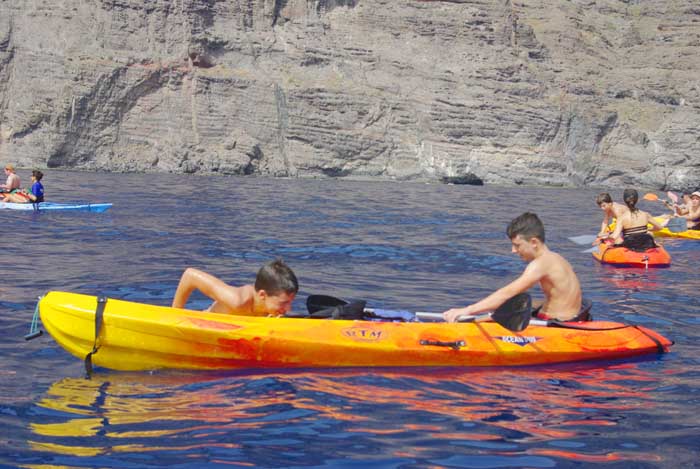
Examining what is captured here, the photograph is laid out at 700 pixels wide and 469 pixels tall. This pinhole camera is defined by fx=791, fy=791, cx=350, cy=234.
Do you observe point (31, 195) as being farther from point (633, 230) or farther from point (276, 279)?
point (276, 279)

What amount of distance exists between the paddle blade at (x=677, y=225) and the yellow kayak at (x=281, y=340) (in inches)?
508

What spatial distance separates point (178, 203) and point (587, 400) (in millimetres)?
20802

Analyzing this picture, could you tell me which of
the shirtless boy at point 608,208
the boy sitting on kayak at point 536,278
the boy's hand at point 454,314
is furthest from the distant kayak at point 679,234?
the boy's hand at point 454,314

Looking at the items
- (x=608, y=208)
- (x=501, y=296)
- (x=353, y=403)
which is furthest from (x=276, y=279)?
(x=608, y=208)

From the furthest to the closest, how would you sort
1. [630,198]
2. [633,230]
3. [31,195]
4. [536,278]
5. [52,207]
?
1. [52,207]
2. [31,195]
3. [633,230]
4. [630,198]
5. [536,278]

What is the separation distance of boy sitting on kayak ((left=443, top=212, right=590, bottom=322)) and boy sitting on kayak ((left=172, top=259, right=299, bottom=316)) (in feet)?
4.77

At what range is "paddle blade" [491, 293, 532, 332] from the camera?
21.4 feet

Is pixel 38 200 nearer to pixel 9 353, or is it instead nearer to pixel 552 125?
pixel 9 353

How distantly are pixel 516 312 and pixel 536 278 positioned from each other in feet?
1.17

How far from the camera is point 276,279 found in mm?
6066

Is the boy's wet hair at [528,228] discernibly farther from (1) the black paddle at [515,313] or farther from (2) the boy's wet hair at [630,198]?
(2) the boy's wet hair at [630,198]

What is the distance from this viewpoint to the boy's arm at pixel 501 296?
652 cm

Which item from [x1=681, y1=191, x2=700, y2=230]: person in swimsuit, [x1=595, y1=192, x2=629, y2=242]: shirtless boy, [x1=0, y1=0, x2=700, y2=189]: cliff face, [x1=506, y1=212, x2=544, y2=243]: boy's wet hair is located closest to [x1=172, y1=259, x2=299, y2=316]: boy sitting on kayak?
[x1=506, y1=212, x2=544, y2=243]: boy's wet hair

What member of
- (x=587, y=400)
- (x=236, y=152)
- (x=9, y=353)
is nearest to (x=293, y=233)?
(x=9, y=353)
